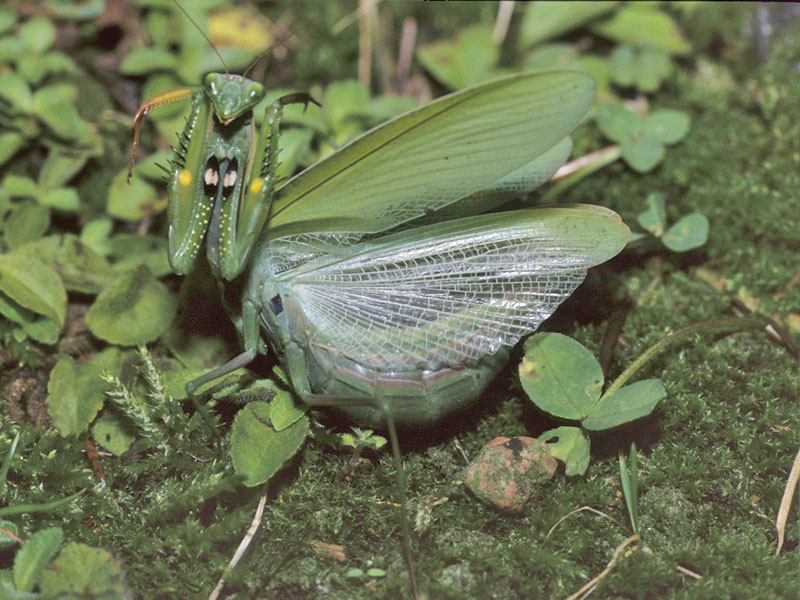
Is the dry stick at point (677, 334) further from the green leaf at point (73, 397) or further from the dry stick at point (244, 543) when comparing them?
the green leaf at point (73, 397)

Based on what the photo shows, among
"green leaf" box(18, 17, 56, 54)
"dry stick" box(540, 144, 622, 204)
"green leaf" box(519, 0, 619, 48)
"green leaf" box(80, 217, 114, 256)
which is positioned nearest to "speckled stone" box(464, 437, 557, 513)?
"dry stick" box(540, 144, 622, 204)

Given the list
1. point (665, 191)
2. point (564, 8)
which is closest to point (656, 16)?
point (564, 8)

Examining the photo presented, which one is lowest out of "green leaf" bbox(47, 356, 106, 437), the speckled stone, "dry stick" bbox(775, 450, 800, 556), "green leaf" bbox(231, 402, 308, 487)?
"dry stick" bbox(775, 450, 800, 556)

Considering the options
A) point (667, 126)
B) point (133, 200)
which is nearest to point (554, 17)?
point (667, 126)

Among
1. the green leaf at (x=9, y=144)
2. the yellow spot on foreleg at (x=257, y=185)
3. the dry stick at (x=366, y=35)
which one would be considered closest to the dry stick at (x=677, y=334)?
the yellow spot on foreleg at (x=257, y=185)

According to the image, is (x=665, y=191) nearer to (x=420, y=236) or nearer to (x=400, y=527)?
(x=420, y=236)

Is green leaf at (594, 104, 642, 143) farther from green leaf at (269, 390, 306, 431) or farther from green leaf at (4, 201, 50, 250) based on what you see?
green leaf at (4, 201, 50, 250)

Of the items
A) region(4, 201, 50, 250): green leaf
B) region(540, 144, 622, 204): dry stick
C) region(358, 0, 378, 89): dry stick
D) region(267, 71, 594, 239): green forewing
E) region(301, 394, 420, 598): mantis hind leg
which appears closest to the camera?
region(267, 71, 594, 239): green forewing

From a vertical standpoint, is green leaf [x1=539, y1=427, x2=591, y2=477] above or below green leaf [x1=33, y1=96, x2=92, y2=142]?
below
